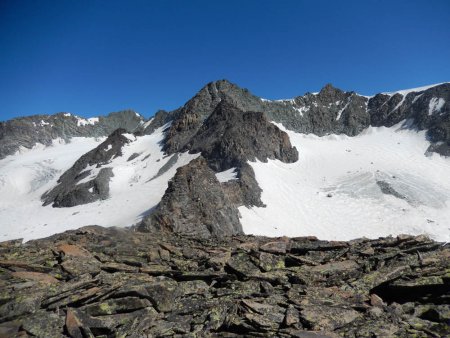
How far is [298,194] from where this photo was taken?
58281mm

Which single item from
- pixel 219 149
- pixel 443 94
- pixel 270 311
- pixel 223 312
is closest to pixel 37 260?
pixel 223 312

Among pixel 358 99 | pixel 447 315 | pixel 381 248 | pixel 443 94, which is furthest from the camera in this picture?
pixel 358 99

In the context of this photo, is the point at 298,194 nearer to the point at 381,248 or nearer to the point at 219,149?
the point at 219,149

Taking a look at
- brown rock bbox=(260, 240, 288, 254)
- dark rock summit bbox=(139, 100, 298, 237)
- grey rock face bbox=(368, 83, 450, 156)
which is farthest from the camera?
grey rock face bbox=(368, 83, 450, 156)

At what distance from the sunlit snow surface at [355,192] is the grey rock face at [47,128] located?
255 ft

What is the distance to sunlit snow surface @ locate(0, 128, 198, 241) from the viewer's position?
48188 millimetres

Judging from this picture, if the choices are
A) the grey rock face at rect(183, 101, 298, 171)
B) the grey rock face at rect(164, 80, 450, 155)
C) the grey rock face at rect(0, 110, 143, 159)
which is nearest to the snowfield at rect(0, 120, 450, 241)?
the grey rock face at rect(183, 101, 298, 171)

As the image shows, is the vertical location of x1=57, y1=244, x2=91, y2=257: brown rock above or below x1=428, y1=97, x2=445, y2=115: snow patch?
below

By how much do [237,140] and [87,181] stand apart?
1175 inches

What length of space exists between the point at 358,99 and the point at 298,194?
64004mm

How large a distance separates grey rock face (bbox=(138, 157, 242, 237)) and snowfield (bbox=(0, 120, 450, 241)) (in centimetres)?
588

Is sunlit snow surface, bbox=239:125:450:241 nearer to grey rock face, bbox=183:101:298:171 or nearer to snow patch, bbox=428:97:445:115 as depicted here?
grey rock face, bbox=183:101:298:171

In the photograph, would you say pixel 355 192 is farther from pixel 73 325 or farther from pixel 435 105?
pixel 73 325

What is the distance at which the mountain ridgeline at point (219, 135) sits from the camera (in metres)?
36.6
